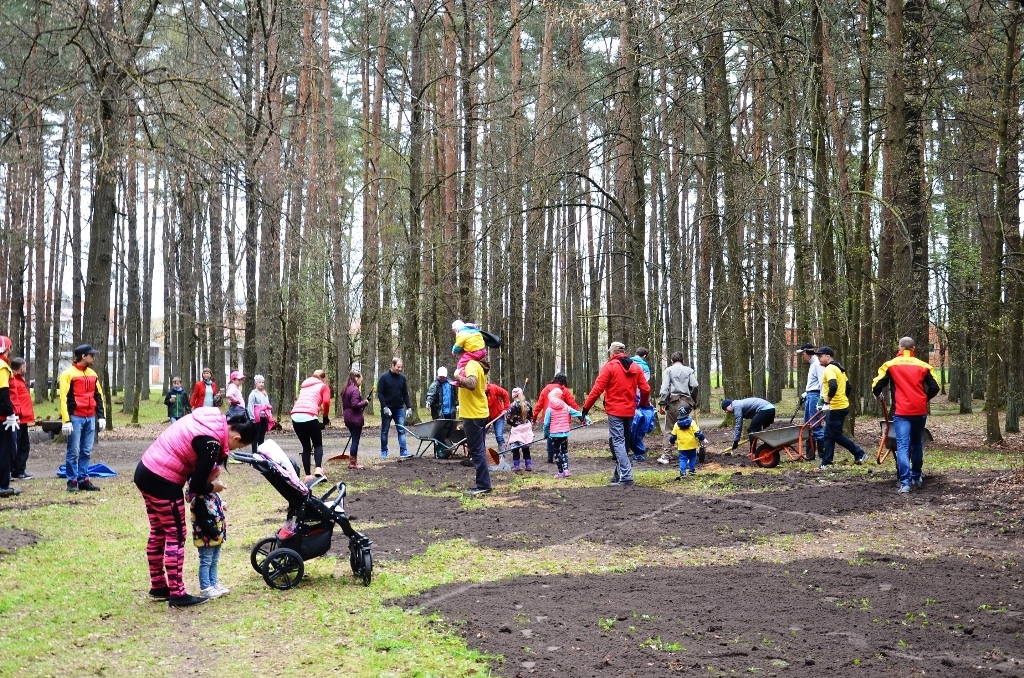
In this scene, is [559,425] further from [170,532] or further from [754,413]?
[170,532]

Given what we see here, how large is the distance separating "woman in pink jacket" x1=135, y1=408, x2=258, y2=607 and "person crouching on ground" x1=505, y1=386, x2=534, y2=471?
8389 millimetres

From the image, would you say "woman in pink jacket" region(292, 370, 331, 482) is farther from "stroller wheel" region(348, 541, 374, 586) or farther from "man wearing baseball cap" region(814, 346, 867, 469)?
"man wearing baseball cap" region(814, 346, 867, 469)

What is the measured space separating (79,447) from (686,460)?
8.45m

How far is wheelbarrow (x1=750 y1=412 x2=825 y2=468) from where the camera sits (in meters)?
13.3

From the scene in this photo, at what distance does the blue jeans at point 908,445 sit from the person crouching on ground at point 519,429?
5604mm

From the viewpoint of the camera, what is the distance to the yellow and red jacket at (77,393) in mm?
12242

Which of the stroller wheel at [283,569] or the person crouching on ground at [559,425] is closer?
the stroller wheel at [283,569]

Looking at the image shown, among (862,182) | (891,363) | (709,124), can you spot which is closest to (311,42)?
(709,124)

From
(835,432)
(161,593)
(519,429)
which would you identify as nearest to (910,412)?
(835,432)

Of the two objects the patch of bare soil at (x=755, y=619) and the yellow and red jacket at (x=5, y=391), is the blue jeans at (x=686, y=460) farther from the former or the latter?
the yellow and red jacket at (x=5, y=391)

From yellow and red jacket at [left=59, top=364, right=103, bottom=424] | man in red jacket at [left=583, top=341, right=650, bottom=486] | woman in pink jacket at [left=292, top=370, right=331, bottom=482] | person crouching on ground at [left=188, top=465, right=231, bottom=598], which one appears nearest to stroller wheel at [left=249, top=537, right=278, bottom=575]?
person crouching on ground at [left=188, top=465, right=231, bottom=598]

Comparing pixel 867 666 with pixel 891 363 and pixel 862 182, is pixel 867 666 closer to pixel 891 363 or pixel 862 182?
pixel 891 363

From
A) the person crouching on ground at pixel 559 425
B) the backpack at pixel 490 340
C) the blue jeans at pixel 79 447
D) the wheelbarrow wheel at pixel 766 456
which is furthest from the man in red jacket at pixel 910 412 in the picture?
the blue jeans at pixel 79 447

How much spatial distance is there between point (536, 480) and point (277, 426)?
12042mm
